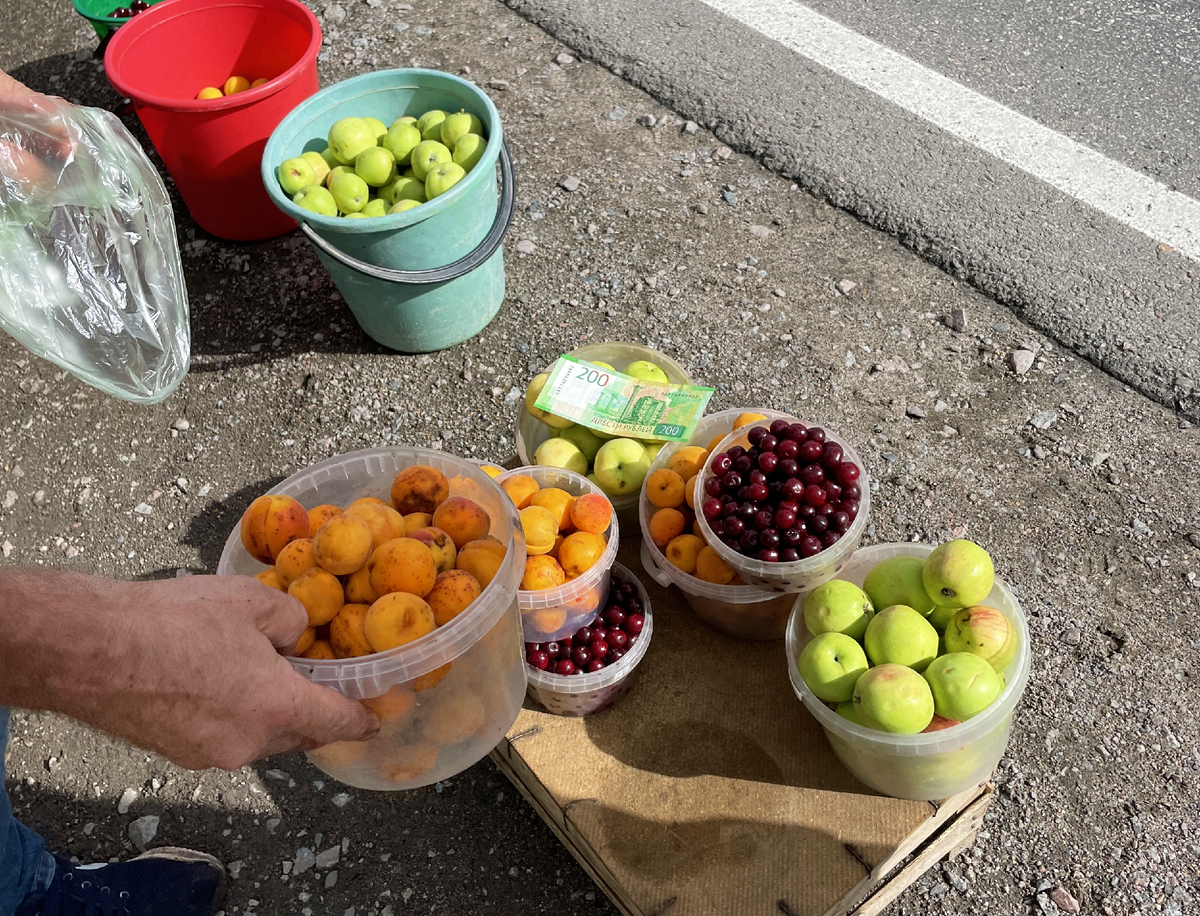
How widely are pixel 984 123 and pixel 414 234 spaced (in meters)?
2.58

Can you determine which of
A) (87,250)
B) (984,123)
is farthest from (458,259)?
(984,123)

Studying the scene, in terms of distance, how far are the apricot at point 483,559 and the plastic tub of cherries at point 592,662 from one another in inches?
19.4

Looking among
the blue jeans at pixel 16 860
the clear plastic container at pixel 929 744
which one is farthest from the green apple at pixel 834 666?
the blue jeans at pixel 16 860

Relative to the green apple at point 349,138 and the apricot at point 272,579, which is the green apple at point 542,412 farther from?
the green apple at point 349,138

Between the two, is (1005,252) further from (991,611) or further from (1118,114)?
(991,611)

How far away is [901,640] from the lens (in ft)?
6.12

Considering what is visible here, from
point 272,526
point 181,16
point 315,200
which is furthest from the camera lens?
point 181,16

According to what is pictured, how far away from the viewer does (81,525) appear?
3.16 metres

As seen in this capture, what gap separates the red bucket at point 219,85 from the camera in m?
3.29

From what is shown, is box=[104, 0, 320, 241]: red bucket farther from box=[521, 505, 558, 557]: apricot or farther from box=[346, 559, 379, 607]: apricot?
box=[346, 559, 379, 607]: apricot

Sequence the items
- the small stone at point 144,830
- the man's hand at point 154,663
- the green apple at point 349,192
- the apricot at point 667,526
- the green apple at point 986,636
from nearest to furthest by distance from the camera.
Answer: the man's hand at point 154,663 → the green apple at point 986,636 → the apricot at point 667,526 → the small stone at point 144,830 → the green apple at point 349,192

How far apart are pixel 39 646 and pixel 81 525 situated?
218cm

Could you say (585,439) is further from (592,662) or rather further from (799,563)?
(799,563)

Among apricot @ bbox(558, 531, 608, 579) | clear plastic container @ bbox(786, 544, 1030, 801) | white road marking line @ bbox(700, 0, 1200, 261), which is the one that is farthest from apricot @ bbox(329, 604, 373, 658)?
white road marking line @ bbox(700, 0, 1200, 261)
